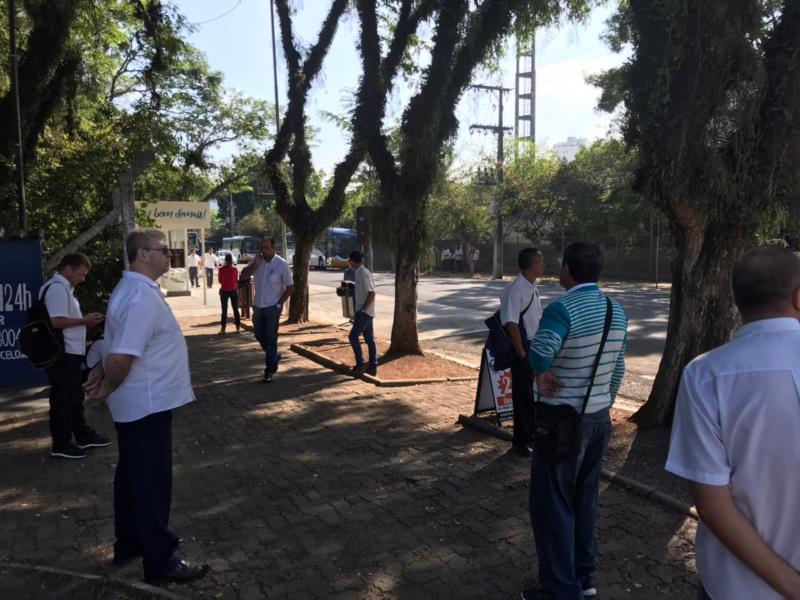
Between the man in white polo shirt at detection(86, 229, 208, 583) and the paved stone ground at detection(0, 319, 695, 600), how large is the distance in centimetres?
32

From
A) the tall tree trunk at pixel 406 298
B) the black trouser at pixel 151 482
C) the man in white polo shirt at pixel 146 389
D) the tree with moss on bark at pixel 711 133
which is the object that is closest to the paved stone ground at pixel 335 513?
the black trouser at pixel 151 482

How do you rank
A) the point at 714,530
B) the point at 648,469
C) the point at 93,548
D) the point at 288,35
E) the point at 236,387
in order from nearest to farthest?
1. the point at 714,530
2. the point at 93,548
3. the point at 648,469
4. the point at 236,387
5. the point at 288,35

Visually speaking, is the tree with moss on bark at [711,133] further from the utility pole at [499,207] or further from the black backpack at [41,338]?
the utility pole at [499,207]

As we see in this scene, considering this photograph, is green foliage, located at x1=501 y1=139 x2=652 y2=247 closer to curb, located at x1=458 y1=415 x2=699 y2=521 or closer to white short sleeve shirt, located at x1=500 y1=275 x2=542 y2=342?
white short sleeve shirt, located at x1=500 y1=275 x2=542 y2=342

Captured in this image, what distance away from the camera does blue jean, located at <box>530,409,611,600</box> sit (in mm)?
3020

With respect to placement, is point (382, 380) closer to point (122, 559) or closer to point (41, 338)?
point (41, 338)

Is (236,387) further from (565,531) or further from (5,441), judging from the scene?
(565,531)

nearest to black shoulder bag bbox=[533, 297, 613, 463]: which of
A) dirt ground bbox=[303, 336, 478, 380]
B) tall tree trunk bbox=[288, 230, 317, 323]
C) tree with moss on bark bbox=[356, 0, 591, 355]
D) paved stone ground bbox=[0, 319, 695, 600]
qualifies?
paved stone ground bbox=[0, 319, 695, 600]

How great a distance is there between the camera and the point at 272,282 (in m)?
8.38

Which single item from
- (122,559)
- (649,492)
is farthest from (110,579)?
(649,492)

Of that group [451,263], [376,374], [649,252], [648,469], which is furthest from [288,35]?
[451,263]

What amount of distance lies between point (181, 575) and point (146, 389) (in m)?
1.06

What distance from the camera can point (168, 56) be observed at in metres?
11.8

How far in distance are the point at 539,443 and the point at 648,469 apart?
240 cm
